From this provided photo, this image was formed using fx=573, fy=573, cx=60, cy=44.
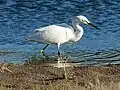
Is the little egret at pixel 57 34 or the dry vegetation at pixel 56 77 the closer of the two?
the dry vegetation at pixel 56 77

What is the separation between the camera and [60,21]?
18031 mm

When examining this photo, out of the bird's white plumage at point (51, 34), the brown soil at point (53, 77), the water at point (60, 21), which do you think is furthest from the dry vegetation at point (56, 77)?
the water at point (60, 21)

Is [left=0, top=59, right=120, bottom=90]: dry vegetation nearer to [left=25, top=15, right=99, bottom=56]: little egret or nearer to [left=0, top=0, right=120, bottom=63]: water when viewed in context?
[left=25, top=15, right=99, bottom=56]: little egret

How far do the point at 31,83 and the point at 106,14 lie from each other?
978 centimetres

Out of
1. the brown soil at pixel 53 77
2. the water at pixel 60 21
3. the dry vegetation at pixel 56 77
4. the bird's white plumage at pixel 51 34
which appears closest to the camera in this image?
the dry vegetation at pixel 56 77

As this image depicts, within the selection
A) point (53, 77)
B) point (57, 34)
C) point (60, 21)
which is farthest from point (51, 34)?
point (60, 21)

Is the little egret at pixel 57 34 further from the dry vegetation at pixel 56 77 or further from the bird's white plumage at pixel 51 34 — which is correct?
the dry vegetation at pixel 56 77

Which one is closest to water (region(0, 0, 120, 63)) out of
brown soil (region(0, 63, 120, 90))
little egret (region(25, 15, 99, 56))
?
little egret (region(25, 15, 99, 56))

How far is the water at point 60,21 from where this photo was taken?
1395 centimetres

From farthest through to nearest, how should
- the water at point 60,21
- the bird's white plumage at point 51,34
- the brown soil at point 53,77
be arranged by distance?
the water at point 60,21 < the bird's white plumage at point 51,34 < the brown soil at point 53,77

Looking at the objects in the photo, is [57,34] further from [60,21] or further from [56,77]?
[60,21]

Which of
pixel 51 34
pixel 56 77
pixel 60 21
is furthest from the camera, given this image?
pixel 60 21

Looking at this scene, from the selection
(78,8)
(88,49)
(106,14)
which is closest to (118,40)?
(88,49)

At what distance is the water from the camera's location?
13.9 meters
